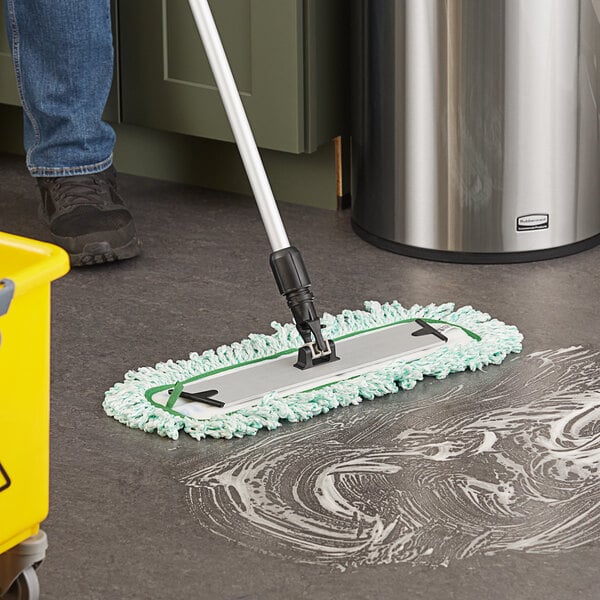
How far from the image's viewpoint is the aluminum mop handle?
1469 mm

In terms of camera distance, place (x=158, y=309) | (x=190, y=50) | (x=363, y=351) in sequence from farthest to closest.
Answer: (x=190, y=50) < (x=158, y=309) < (x=363, y=351)

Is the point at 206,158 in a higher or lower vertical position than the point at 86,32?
lower

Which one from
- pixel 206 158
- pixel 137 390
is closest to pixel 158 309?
pixel 137 390

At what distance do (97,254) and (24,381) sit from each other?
3.12 feet

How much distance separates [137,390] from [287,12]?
0.78 meters

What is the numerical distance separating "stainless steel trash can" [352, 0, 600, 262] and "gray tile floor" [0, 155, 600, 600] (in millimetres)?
68

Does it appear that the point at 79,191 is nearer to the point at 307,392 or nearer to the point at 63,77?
the point at 63,77

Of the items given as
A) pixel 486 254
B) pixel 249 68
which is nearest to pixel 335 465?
pixel 486 254

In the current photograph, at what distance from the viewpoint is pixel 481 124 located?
189cm

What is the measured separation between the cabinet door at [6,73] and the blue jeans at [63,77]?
0.27 m

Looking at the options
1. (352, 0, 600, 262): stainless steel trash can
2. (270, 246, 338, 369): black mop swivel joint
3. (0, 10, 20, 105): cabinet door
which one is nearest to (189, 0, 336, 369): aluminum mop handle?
(270, 246, 338, 369): black mop swivel joint

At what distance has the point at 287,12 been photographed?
2.01 meters

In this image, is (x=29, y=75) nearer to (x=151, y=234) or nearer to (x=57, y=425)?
(x=151, y=234)

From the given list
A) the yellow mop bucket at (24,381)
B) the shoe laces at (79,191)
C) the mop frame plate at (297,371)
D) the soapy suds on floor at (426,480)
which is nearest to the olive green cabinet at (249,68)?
the shoe laces at (79,191)
